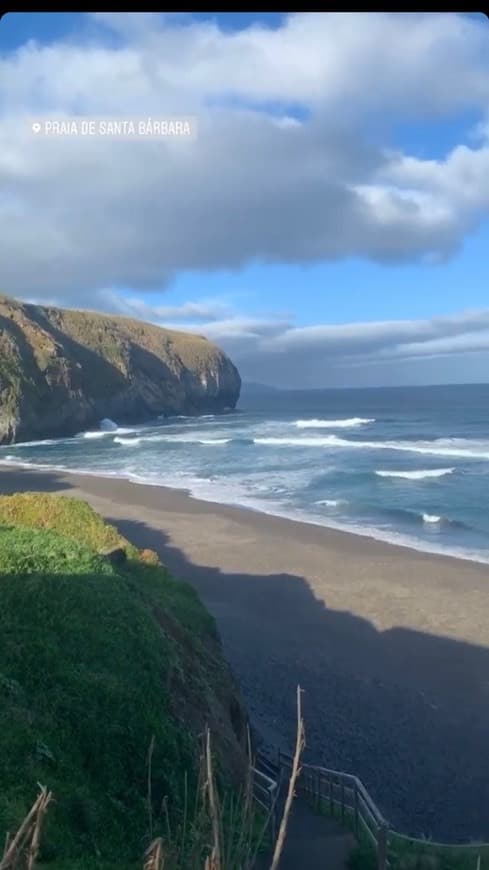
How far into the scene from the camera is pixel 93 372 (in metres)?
67.4

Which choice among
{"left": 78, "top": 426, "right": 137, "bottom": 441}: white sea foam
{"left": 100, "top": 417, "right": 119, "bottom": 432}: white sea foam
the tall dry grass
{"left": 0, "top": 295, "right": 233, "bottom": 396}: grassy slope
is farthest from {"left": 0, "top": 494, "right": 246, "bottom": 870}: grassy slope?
{"left": 100, "top": 417, "right": 119, "bottom": 432}: white sea foam

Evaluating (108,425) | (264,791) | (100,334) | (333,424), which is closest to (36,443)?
(108,425)

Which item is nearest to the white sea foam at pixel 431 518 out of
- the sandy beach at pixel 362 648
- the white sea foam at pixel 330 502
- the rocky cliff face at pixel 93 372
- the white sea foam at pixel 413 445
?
the sandy beach at pixel 362 648

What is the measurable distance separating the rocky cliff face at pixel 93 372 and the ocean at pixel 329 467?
9.23 feet

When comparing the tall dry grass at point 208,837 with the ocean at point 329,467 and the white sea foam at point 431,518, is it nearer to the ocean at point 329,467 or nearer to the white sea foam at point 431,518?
the ocean at point 329,467

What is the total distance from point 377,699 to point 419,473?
21663 mm

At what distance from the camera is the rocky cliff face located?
5488 centimetres

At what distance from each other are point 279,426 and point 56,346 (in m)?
21.1

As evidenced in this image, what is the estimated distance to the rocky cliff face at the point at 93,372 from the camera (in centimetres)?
5488

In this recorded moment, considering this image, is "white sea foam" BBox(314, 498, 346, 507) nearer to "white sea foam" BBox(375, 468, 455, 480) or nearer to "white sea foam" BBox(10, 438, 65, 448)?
"white sea foam" BBox(375, 468, 455, 480)

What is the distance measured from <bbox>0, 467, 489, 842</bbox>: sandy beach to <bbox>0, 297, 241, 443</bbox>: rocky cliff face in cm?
3360

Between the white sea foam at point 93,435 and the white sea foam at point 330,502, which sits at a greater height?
the white sea foam at point 93,435
